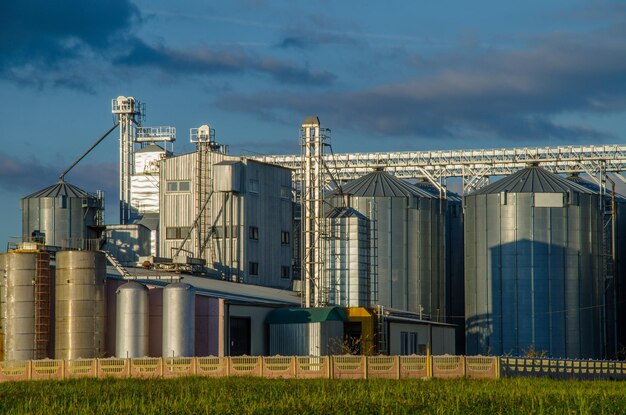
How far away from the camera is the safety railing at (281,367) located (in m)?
55.1

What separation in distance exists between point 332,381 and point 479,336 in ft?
120

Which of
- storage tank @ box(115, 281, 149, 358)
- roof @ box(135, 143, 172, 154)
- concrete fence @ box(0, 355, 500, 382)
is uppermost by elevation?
roof @ box(135, 143, 172, 154)

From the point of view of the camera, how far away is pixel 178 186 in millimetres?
91688

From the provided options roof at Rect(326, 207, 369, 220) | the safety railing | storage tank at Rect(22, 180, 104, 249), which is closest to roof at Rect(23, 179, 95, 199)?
storage tank at Rect(22, 180, 104, 249)

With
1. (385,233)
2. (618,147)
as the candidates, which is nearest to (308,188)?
(385,233)

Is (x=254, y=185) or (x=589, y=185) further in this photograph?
(x=589, y=185)

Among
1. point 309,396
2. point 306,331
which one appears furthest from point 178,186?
point 309,396

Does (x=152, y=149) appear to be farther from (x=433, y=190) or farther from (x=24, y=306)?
(x=24, y=306)

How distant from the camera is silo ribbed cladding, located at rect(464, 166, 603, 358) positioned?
275 ft

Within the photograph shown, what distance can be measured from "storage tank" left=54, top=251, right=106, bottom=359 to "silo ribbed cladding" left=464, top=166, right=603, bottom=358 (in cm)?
2991

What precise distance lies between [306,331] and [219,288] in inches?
300

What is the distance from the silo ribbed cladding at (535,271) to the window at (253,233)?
1512 cm

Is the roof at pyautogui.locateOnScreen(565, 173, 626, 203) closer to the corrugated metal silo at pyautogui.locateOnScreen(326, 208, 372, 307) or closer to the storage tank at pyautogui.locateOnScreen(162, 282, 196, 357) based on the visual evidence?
the corrugated metal silo at pyautogui.locateOnScreen(326, 208, 372, 307)

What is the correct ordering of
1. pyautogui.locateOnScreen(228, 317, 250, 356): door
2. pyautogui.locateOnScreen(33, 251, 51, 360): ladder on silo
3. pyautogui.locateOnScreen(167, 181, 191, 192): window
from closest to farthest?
1. pyautogui.locateOnScreen(33, 251, 51, 360): ladder on silo
2. pyautogui.locateOnScreen(228, 317, 250, 356): door
3. pyautogui.locateOnScreen(167, 181, 191, 192): window
